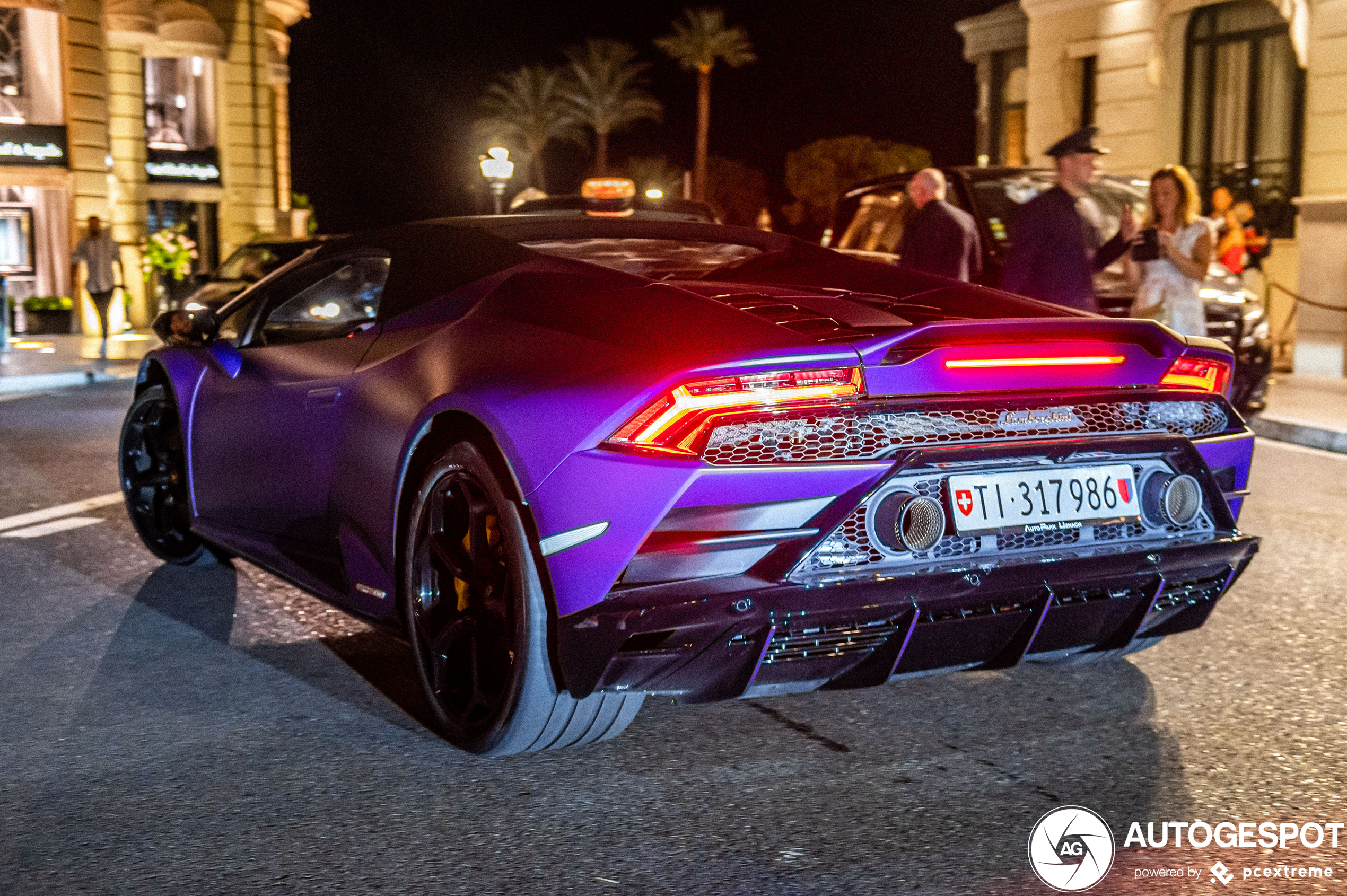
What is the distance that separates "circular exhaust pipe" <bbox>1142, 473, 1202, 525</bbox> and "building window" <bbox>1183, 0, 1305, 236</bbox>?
17893 millimetres

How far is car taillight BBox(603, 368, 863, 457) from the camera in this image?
128 inches

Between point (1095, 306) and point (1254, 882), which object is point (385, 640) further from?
point (1095, 306)

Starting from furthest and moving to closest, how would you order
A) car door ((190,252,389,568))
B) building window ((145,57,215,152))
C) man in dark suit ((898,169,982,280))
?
building window ((145,57,215,152)) < man in dark suit ((898,169,982,280)) < car door ((190,252,389,568))

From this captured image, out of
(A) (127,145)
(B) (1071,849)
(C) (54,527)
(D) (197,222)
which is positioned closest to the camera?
(B) (1071,849)

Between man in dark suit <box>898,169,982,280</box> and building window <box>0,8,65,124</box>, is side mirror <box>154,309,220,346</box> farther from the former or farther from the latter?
building window <box>0,8,65,124</box>

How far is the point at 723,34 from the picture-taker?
240ft

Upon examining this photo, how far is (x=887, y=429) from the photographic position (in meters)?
3.37

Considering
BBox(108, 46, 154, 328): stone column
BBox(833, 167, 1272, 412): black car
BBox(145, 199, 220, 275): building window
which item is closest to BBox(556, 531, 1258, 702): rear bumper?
BBox(833, 167, 1272, 412): black car

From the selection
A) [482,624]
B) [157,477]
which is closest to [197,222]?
[157,477]

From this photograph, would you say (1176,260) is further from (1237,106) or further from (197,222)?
(197,222)

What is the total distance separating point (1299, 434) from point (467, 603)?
348 inches

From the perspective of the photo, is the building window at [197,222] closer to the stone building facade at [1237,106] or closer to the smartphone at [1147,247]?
the stone building facade at [1237,106]

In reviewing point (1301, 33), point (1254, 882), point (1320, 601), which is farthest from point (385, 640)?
point (1301, 33)

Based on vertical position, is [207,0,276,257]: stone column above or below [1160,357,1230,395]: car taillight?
above
